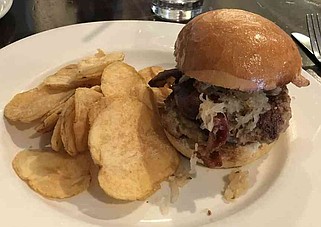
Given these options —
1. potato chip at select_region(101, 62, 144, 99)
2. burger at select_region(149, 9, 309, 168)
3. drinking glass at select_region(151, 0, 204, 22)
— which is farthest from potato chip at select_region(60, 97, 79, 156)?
drinking glass at select_region(151, 0, 204, 22)

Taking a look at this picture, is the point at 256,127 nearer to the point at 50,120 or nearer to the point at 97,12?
the point at 50,120

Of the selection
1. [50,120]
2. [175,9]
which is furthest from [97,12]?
[50,120]

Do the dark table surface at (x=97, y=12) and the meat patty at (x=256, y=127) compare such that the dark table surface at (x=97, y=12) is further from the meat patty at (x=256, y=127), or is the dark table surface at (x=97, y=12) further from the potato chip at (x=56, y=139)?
the potato chip at (x=56, y=139)

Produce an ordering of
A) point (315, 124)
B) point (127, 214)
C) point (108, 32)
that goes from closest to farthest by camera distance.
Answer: point (127, 214) → point (315, 124) → point (108, 32)

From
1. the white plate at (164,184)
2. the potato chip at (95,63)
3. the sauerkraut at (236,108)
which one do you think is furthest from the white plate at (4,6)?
the sauerkraut at (236,108)

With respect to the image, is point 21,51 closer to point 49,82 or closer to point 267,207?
point 49,82

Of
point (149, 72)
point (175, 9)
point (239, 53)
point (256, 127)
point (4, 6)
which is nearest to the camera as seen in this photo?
point (239, 53)

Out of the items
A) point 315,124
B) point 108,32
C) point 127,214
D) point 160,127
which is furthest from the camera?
point 108,32

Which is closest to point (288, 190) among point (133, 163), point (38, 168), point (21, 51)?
point (133, 163)
